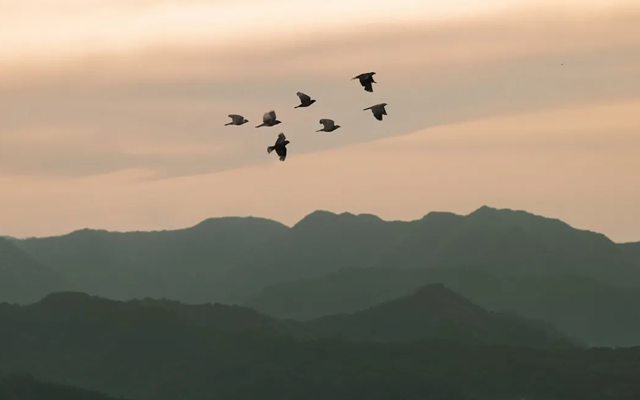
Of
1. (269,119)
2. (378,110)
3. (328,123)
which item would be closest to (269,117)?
(269,119)

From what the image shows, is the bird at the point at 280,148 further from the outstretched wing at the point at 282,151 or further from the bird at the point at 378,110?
the bird at the point at 378,110

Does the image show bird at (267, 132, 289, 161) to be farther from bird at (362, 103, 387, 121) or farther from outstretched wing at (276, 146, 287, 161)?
bird at (362, 103, 387, 121)

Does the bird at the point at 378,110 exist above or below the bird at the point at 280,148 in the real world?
above

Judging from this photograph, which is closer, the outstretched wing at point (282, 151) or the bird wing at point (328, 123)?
the outstretched wing at point (282, 151)

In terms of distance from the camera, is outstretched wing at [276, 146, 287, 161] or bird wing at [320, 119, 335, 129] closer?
outstretched wing at [276, 146, 287, 161]

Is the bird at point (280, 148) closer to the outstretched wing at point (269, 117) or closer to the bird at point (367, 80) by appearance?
the outstretched wing at point (269, 117)

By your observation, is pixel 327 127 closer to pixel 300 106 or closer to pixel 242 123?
pixel 300 106

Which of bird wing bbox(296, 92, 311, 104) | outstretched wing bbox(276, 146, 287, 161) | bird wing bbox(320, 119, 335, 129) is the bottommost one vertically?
outstretched wing bbox(276, 146, 287, 161)

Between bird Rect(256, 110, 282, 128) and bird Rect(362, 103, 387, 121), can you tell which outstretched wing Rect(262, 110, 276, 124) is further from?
bird Rect(362, 103, 387, 121)

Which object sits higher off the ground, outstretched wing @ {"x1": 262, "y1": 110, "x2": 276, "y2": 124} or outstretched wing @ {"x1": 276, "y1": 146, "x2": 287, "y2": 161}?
outstretched wing @ {"x1": 262, "y1": 110, "x2": 276, "y2": 124}

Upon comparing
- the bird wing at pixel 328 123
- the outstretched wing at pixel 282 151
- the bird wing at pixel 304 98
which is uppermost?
the bird wing at pixel 304 98

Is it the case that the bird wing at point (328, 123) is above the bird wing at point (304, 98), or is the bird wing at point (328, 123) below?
below

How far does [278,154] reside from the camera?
8431 centimetres

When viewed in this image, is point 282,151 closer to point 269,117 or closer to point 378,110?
point 269,117
